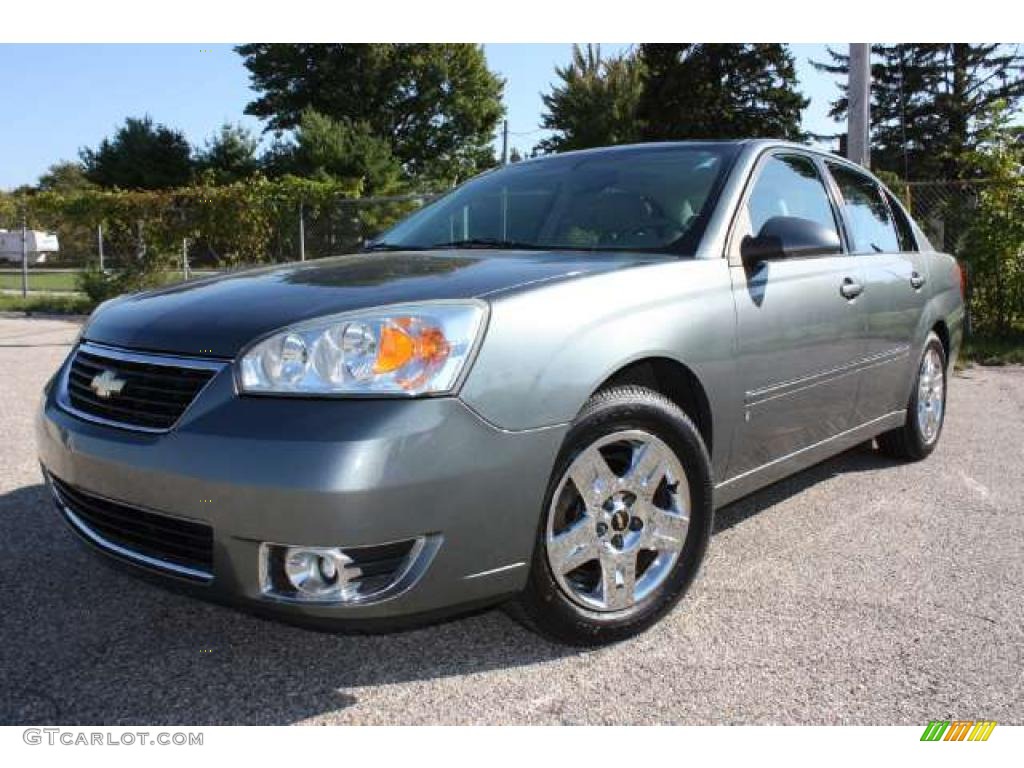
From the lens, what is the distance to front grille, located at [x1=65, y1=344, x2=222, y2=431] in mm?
2199

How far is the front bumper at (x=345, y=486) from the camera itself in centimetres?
199

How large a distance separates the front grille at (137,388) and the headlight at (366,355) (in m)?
0.16

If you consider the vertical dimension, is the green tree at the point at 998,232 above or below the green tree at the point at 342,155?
below

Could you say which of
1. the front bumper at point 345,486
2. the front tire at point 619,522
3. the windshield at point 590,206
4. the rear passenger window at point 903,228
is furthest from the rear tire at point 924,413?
the front bumper at point 345,486

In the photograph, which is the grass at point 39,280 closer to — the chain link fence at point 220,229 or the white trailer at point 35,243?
the white trailer at point 35,243

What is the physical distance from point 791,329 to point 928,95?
46213 mm

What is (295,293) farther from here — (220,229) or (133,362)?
(220,229)

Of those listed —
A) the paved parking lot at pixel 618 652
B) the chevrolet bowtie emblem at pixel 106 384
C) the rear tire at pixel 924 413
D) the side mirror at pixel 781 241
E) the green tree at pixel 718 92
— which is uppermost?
the green tree at pixel 718 92

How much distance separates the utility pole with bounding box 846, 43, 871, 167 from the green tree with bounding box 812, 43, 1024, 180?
117 ft

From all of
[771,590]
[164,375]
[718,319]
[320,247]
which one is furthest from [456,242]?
[320,247]

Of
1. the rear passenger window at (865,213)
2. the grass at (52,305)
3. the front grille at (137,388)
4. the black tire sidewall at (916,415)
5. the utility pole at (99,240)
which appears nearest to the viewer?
the front grille at (137,388)

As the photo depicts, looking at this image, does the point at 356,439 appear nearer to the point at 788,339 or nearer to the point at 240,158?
the point at 788,339

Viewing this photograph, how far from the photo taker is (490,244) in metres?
3.29

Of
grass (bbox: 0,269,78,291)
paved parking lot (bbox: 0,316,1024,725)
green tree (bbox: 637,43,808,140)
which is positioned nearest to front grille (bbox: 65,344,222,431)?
paved parking lot (bbox: 0,316,1024,725)
